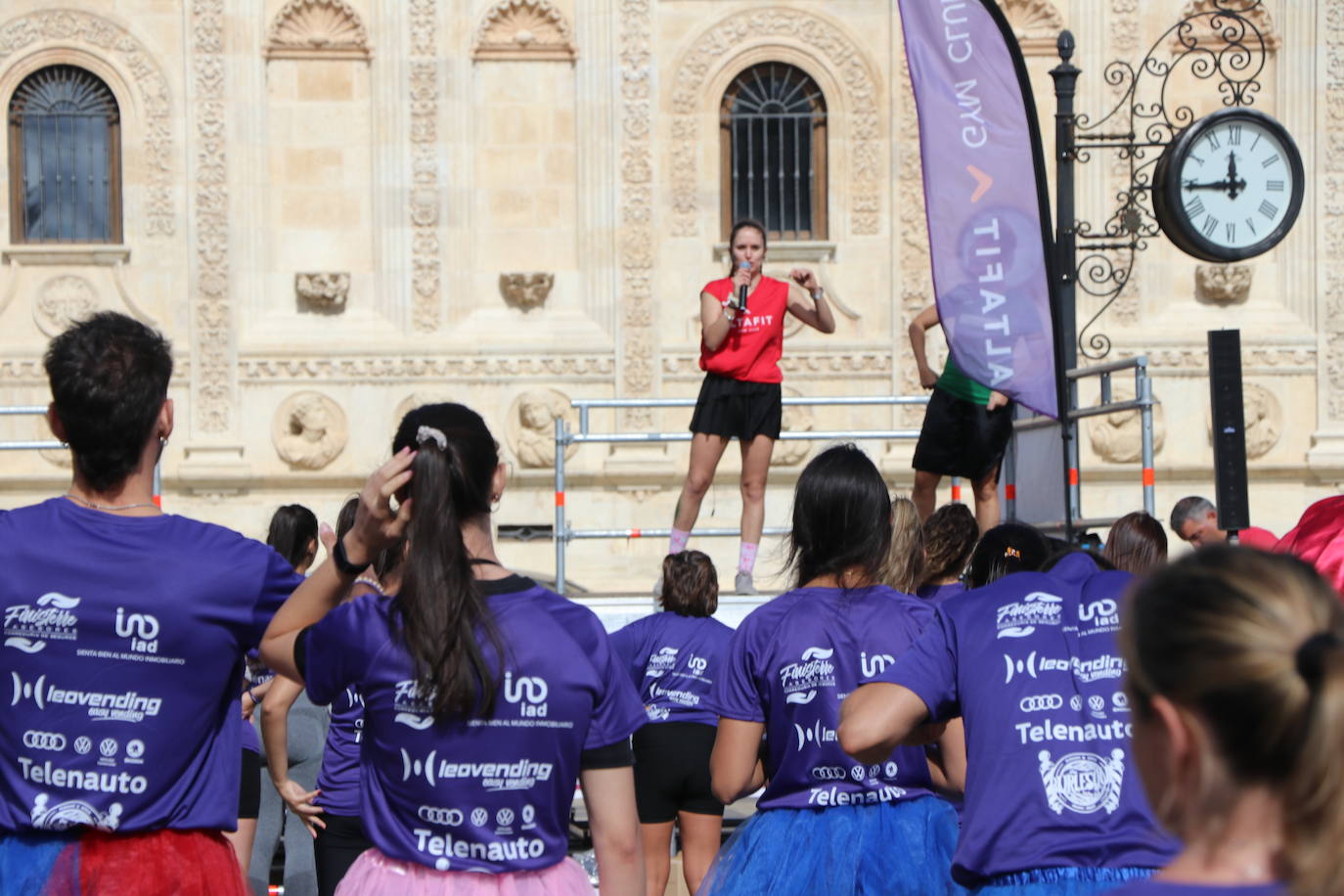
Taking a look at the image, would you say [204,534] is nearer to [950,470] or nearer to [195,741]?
[195,741]

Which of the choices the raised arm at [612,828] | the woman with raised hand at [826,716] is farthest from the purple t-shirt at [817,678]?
the raised arm at [612,828]

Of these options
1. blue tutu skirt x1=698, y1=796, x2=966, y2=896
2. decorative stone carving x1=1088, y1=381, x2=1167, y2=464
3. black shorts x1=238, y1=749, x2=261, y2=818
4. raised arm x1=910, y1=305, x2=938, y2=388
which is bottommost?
black shorts x1=238, y1=749, x2=261, y2=818

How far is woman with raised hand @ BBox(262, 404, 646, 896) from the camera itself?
3521 mm

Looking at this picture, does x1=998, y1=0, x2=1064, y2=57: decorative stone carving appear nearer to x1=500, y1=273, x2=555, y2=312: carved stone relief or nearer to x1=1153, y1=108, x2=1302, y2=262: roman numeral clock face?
x1=500, y1=273, x2=555, y2=312: carved stone relief

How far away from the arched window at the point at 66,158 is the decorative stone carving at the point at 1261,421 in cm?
1127

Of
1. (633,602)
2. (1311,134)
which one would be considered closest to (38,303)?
(633,602)

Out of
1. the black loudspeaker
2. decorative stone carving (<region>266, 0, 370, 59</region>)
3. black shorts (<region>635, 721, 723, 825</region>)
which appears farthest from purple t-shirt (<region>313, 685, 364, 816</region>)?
decorative stone carving (<region>266, 0, 370, 59</region>)

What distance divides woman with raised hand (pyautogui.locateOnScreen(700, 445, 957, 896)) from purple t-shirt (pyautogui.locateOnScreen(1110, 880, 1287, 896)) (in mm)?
2578

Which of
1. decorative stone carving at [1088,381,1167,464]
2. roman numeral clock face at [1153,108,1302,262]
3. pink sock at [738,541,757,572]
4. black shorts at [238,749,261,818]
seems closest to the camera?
black shorts at [238,749,261,818]

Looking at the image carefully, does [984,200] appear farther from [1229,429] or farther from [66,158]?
[66,158]

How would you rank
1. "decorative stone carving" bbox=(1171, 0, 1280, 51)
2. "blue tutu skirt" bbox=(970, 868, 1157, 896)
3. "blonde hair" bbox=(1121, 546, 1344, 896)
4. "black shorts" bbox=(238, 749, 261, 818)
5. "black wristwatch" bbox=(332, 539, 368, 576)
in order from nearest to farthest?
"blonde hair" bbox=(1121, 546, 1344, 896)
"black wristwatch" bbox=(332, 539, 368, 576)
"blue tutu skirt" bbox=(970, 868, 1157, 896)
"black shorts" bbox=(238, 749, 261, 818)
"decorative stone carving" bbox=(1171, 0, 1280, 51)

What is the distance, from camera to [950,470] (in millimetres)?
10750

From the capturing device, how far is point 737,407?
35.6ft

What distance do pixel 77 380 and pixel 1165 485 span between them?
1561 centimetres
